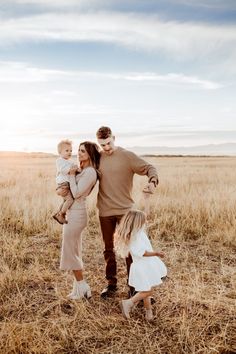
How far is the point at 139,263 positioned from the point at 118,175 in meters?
1.12

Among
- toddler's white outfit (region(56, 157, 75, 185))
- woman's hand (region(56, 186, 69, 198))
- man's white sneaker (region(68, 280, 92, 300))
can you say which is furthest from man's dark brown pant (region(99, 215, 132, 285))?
toddler's white outfit (region(56, 157, 75, 185))

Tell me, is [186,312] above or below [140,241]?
below

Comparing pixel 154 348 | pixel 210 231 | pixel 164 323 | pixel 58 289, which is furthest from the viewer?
pixel 210 231

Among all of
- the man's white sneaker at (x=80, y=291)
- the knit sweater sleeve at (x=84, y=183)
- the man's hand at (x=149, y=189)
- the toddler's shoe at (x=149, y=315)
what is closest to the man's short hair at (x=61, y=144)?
the knit sweater sleeve at (x=84, y=183)

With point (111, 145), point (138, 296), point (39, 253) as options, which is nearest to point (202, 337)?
point (138, 296)

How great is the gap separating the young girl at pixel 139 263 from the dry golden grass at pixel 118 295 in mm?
200

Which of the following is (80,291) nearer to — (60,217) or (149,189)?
(60,217)

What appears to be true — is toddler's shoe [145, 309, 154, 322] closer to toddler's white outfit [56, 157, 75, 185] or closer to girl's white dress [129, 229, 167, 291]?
girl's white dress [129, 229, 167, 291]

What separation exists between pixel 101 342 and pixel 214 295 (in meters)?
1.51

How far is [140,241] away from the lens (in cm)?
482

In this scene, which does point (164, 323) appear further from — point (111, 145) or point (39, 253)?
point (39, 253)

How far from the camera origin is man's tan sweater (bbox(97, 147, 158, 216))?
5.43 m

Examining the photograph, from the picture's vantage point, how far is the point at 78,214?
17.5 feet

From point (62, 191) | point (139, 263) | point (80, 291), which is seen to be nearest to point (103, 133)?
point (62, 191)
